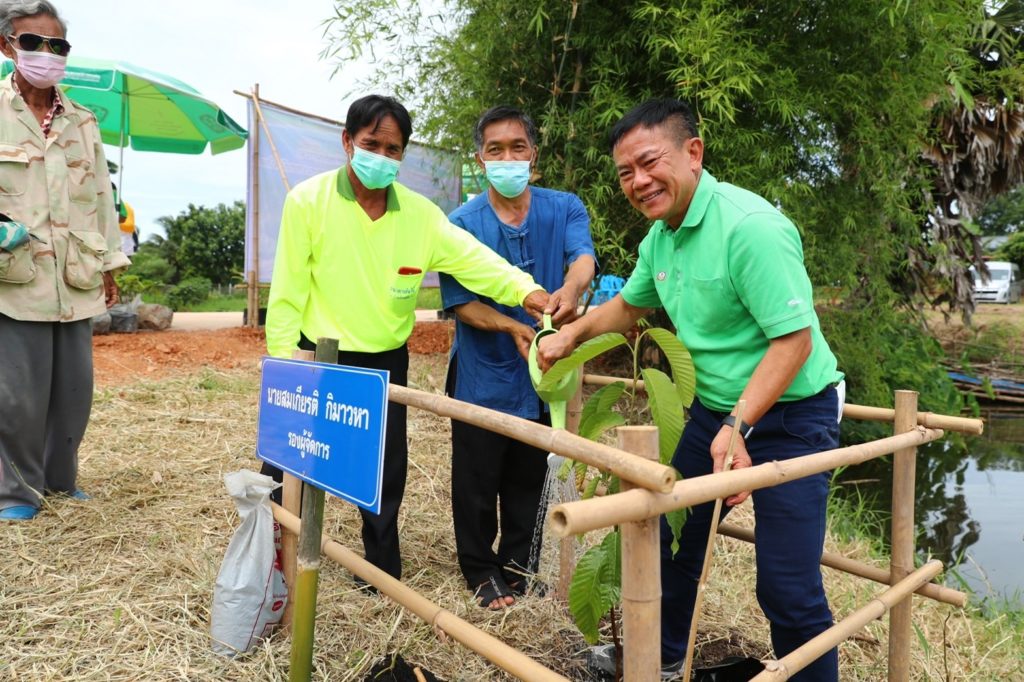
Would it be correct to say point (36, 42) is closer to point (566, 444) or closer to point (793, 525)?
point (566, 444)

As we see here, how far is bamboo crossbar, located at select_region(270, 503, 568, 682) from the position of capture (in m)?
1.48

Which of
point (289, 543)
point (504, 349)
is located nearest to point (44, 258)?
point (289, 543)

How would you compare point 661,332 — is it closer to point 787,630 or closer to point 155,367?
point 787,630

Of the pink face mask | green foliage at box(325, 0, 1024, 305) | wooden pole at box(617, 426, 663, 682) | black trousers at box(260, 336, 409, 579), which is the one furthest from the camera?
green foliage at box(325, 0, 1024, 305)

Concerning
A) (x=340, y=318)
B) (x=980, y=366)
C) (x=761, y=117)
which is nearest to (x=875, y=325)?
(x=761, y=117)

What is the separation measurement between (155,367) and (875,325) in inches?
253

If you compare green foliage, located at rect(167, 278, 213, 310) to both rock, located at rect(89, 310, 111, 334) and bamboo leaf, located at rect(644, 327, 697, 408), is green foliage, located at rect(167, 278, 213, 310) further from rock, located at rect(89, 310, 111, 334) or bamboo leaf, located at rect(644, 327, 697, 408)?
bamboo leaf, located at rect(644, 327, 697, 408)

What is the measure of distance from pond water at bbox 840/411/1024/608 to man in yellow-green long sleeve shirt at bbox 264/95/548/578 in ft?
10.5

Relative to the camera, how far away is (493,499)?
108 inches

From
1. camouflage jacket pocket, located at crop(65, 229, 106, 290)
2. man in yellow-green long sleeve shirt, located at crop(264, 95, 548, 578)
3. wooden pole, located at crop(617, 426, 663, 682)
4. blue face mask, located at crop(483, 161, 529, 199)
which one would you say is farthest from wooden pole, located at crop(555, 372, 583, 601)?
camouflage jacket pocket, located at crop(65, 229, 106, 290)

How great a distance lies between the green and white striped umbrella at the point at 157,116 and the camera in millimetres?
7660

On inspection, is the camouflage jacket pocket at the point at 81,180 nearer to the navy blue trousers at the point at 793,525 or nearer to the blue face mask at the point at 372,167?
the blue face mask at the point at 372,167

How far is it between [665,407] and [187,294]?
49.6 feet

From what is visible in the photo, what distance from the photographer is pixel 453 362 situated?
2828mm
